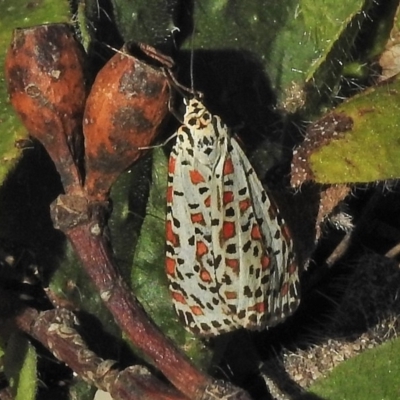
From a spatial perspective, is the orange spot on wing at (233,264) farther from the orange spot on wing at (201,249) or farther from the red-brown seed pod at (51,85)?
the red-brown seed pod at (51,85)

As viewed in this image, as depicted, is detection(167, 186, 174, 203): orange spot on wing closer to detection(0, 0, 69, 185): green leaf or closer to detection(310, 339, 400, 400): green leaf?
detection(0, 0, 69, 185): green leaf

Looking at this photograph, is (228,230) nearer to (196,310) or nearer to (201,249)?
(201,249)

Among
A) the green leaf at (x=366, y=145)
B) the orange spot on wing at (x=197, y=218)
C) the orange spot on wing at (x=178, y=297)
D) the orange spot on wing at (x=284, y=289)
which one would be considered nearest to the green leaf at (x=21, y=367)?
the orange spot on wing at (x=178, y=297)

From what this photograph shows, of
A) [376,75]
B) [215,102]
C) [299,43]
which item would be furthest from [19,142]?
[376,75]

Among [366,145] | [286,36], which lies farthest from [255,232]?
[286,36]

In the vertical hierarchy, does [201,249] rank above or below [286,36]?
below

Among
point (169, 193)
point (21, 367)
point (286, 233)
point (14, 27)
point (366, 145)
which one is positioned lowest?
point (21, 367)
